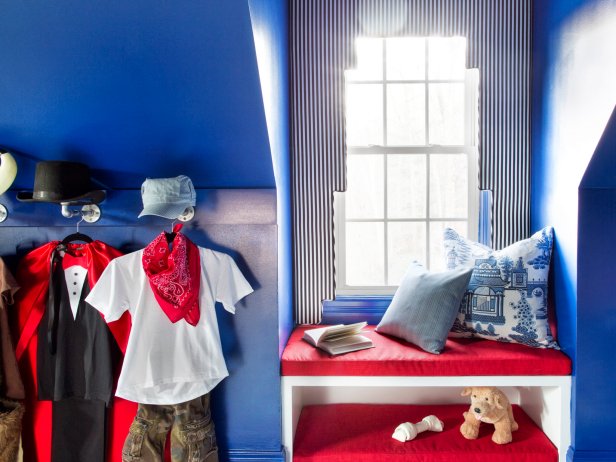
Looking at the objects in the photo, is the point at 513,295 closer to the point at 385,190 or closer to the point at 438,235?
the point at 438,235

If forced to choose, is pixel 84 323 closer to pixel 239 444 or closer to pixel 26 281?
pixel 26 281

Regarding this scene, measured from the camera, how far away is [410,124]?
2754 mm

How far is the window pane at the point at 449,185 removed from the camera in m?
2.74

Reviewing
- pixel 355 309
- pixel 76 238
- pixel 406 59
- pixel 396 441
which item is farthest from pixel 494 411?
pixel 76 238

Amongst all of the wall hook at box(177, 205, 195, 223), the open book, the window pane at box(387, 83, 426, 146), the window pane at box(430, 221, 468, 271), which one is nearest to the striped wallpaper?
the window pane at box(430, 221, 468, 271)

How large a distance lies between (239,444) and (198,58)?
1.77 meters

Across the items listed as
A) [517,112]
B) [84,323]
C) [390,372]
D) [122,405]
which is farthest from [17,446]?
[517,112]

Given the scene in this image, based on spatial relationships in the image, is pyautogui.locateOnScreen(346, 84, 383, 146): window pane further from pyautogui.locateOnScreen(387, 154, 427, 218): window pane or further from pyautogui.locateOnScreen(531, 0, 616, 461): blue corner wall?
pyautogui.locateOnScreen(531, 0, 616, 461): blue corner wall

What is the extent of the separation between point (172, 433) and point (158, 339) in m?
0.44

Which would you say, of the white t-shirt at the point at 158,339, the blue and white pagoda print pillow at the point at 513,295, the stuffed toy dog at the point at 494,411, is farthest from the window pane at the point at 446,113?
the white t-shirt at the point at 158,339

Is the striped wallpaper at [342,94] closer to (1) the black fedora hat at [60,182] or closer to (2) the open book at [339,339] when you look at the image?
(2) the open book at [339,339]

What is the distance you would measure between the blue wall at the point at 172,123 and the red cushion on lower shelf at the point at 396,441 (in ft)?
0.74

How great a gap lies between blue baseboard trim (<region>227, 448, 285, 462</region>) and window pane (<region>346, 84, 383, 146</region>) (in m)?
1.72

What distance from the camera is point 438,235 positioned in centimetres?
279
